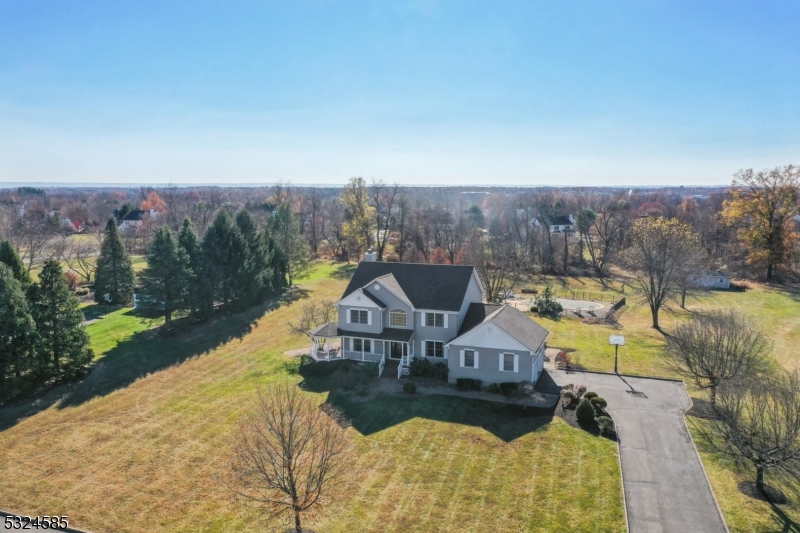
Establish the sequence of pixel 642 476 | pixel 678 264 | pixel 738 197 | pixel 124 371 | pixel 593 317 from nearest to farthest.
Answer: pixel 642 476, pixel 124 371, pixel 678 264, pixel 593 317, pixel 738 197

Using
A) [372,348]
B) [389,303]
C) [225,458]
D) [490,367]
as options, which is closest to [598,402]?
[490,367]

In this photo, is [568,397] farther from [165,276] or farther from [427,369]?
[165,276]

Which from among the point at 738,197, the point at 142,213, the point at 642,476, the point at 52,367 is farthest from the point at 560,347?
the point at 142,213

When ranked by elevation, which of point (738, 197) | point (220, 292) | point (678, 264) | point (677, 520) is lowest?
point (677, 520)

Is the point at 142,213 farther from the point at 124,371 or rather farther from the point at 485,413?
the point at 485,413

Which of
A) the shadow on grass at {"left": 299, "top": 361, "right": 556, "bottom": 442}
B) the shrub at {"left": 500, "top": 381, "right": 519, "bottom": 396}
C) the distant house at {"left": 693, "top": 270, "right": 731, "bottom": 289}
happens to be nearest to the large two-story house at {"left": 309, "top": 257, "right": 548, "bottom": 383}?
the shrub at {"left": 500, "top": 381, "right": 519, "bottom": 396}

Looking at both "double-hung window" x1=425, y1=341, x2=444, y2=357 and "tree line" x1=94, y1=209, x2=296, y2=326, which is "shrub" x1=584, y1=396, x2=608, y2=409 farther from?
"tree line" x1=94, y1=209, x2=296, y2=326

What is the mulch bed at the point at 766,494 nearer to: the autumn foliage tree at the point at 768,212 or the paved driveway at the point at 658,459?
the paved driveway at the point at 658,459
